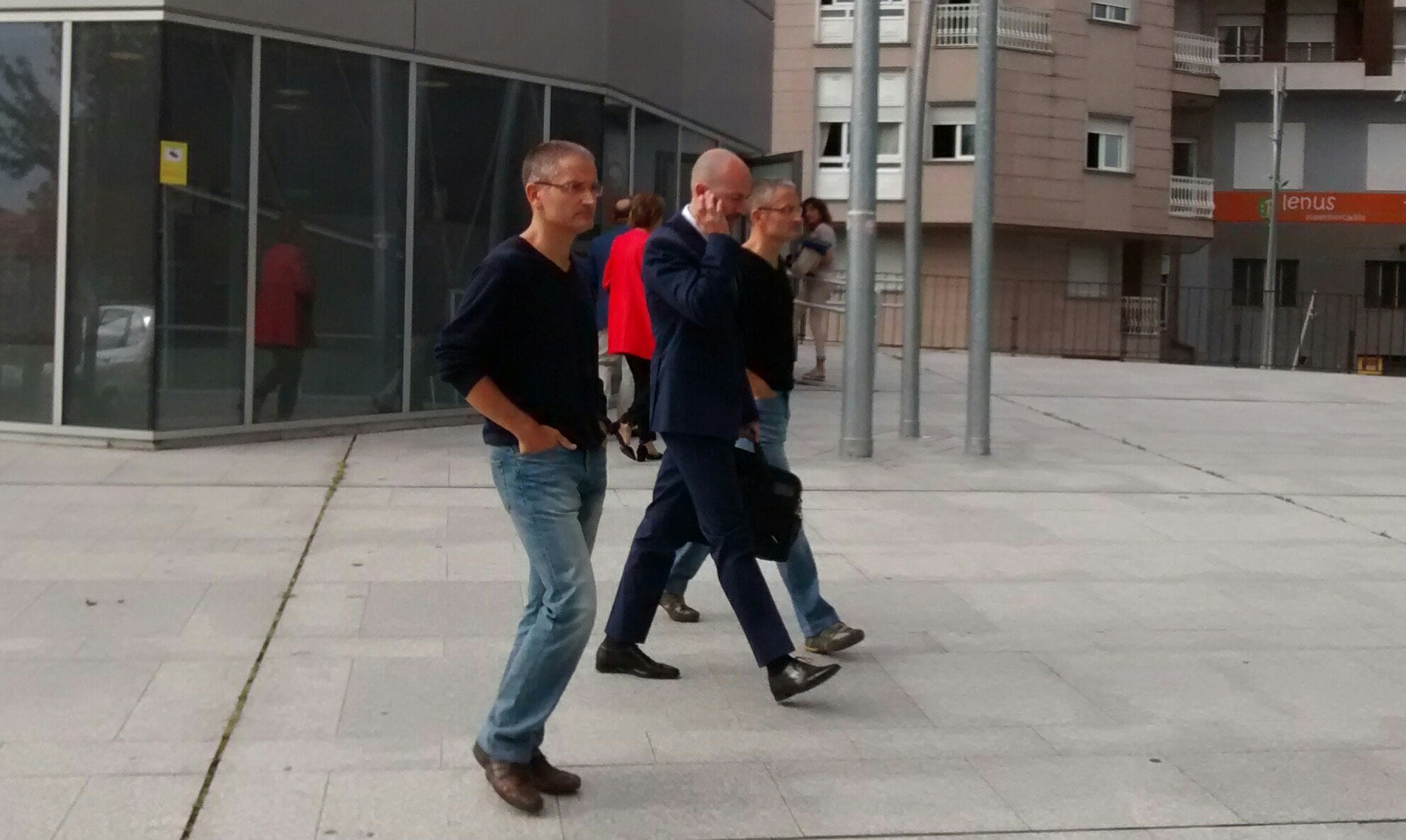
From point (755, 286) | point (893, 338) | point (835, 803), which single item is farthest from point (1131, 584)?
point (893, 338)

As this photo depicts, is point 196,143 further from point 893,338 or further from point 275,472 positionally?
point 893,338

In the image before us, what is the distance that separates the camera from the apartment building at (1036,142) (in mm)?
→ 34156

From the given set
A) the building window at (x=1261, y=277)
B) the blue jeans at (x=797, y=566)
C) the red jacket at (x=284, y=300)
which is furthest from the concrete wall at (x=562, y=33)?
the building window at (x=1261, y=277)

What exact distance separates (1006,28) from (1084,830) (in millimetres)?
30918

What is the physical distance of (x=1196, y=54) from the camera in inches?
1494

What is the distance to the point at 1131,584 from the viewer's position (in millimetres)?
8062

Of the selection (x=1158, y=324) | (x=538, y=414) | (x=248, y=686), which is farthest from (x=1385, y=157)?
(x=538, y=414)

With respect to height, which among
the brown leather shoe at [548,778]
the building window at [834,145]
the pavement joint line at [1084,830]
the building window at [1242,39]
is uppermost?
the building window at [1242,39]

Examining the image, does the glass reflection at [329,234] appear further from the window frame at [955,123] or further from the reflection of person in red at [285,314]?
the window frame at [955,123]

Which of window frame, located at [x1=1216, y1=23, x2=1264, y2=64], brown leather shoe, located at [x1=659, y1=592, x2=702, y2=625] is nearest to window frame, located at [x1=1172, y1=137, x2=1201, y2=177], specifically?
window frame, located at [x1=1216, y1=23, x2=1264, y2=64]

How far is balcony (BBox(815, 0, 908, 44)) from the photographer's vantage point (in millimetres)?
34188

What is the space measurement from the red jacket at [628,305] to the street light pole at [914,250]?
10.6 ft

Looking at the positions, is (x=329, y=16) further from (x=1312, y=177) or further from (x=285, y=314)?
(x=1312, y=177)

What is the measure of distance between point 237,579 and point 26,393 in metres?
5.13
